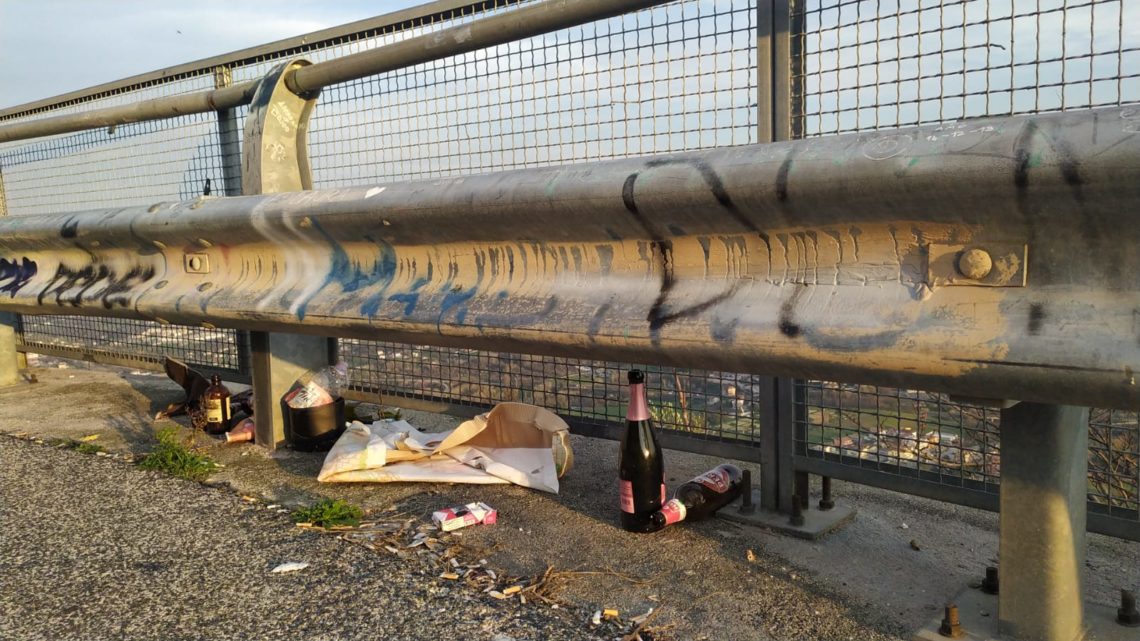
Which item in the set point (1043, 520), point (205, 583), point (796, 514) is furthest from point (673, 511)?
point (205, 583)

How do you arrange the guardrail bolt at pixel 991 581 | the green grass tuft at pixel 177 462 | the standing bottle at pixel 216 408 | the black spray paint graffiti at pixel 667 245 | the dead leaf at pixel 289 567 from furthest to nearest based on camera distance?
the standing bottle at pixel 216 408 → the green grass tuft at pixel 177 462 → the dead leaf at pixel 289 567 → the guardrail bolt at pixel 991 581 → the black spray paint graffiti at pixel 667 245

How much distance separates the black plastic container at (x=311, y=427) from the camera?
4.42m

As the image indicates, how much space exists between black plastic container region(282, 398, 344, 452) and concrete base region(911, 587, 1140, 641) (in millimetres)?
3259

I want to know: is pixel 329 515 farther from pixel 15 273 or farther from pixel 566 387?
pixel 15 273

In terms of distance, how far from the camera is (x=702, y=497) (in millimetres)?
3236

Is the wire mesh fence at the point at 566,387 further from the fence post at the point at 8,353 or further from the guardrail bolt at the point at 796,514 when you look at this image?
the fence post at the point at 8,353

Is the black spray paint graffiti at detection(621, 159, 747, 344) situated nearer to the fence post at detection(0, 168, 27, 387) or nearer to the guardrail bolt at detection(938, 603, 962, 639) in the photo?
the guardrail bolt at detection(938, 603, 962, 639)

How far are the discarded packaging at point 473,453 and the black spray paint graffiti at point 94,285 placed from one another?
5.05 ft

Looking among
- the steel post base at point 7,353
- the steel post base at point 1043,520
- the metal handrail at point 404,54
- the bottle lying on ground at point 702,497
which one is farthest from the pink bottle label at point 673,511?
the steel post base at point 7,353

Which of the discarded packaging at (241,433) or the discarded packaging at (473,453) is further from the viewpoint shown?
the discarded packaging at (241,433)

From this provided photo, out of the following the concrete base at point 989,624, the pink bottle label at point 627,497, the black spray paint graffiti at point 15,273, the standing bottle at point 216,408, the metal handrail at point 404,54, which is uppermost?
the metal handrail at point 404,54

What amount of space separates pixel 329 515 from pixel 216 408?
2059 millimetres

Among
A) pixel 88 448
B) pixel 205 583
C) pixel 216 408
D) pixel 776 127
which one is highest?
pixel 776 127

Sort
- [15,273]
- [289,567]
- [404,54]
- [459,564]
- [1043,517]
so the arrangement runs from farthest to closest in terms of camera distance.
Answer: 1. [15,273]
2. [404,54]
3. [459,564]
4. [289,567]
5. [1043,517]
